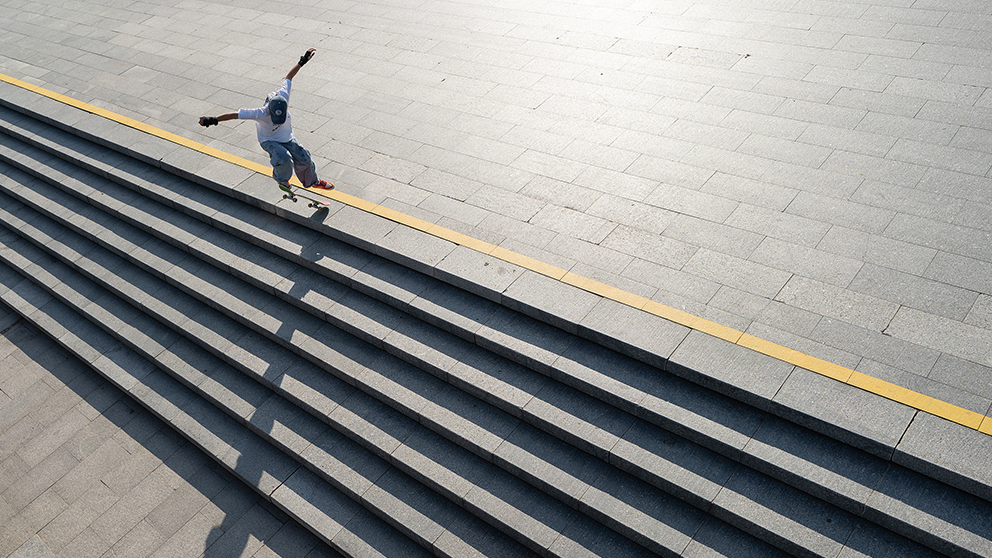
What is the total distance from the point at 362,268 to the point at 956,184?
6.45m

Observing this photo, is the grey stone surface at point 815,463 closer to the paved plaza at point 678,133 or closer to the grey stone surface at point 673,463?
the grey stone surface at point 673,463

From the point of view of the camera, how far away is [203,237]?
30.0ft

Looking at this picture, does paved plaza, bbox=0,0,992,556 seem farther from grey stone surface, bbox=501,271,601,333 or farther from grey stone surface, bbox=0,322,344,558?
grey stone surface, bbox=501,271,601,333

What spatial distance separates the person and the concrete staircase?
0.55 meters

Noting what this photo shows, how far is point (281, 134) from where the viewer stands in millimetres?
7859

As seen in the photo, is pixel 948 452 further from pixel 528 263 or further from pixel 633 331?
pixel 528 263

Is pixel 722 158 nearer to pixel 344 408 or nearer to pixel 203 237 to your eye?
pixel 344 408

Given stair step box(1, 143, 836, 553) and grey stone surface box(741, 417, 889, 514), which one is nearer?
grey stone surface box(741, 417, 889, 514)

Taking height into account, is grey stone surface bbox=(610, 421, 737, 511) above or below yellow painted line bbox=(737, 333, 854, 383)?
below

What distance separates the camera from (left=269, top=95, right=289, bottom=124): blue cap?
24.7 feet

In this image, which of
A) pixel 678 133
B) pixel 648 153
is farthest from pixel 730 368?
pixel 678 133

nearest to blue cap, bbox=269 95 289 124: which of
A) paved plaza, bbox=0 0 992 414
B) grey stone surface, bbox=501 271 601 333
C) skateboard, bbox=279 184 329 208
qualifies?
skateboard, bbox=279 184 329 208

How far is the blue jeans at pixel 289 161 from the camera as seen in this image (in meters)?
7.93

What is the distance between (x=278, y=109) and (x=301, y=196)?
1396 mm
